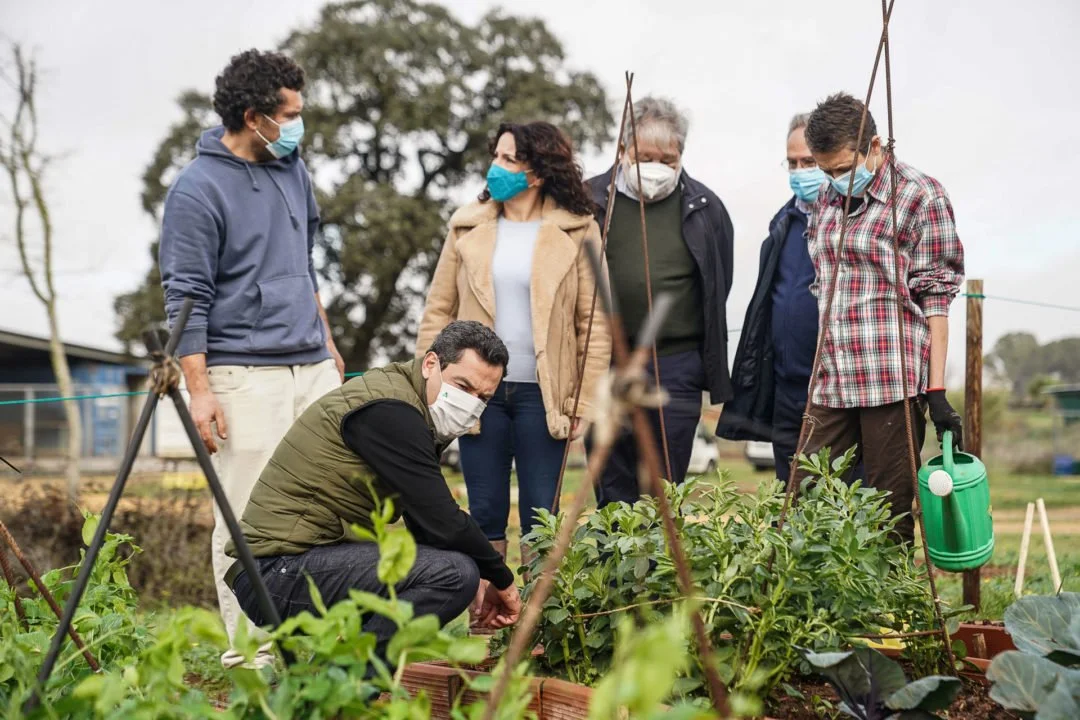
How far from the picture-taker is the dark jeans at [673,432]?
3.47 metres

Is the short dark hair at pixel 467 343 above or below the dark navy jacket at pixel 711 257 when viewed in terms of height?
below

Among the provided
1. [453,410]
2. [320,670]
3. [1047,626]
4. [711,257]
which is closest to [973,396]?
[711,257]

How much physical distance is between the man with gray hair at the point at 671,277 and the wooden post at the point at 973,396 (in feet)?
3.04

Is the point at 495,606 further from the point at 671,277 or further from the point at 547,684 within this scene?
the point at 671,277

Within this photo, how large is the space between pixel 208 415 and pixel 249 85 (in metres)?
0.96

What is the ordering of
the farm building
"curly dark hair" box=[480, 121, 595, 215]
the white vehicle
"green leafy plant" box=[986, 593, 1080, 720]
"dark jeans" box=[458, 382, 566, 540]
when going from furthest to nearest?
the white vehicle < the farm building < "curly dark hair" box=[480, 121, 595, 215] < "dark jeans" box=[458, 382, 566, 540] < "green leafy plant" box=[986, 593, 1080, 720]

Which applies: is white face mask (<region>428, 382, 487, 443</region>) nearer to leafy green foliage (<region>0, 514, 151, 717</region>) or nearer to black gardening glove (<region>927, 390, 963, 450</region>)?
leafy green foliage (<region>0, 514, 151, 717</region>)

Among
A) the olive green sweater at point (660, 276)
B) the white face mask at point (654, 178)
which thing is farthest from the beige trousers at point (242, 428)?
the white face mask at point (654, 178)

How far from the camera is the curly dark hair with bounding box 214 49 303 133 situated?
3.16 metres

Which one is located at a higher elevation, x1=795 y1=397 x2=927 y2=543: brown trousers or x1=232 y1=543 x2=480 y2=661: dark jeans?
x1=795 y1=397 x2=927 y2=543: brown trousers

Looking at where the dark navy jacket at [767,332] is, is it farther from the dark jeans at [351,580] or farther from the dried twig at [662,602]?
the dried twig at [662,602]

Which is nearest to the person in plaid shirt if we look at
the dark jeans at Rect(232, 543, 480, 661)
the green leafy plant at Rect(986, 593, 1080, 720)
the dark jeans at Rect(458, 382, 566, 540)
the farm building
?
the dark jeans at Rect(458, 382, 566, 540)

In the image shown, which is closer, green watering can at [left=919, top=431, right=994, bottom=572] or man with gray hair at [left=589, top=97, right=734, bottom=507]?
green watering can at [left=919, top=431, right=994, bottom=572]

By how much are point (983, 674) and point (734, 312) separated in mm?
1719
